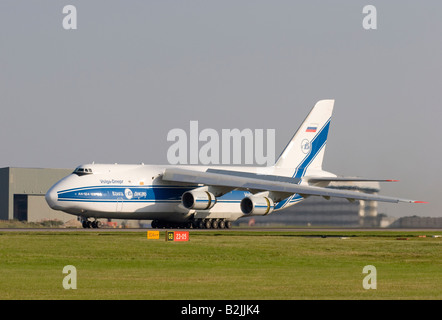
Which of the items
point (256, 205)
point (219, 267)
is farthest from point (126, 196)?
point (219, 267)

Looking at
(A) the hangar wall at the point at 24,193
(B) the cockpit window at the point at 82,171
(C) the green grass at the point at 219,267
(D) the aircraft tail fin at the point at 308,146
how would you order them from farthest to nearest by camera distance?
(A) the hangar wall at the point at 24,193 < (D) the aircraft tail fin at the point at 308,146 < (B) the cockpit window at the point at 82,171 < (C) the green grass at the point at 219,267

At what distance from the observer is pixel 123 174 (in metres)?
65.6

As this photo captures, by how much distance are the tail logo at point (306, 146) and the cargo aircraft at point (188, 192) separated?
2.28 feet

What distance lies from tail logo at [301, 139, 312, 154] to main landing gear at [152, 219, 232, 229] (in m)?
9.16

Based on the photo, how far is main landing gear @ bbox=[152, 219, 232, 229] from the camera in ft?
230

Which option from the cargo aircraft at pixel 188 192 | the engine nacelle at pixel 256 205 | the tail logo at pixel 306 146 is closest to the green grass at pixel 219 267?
the cargo aircraft at pixel 188 192

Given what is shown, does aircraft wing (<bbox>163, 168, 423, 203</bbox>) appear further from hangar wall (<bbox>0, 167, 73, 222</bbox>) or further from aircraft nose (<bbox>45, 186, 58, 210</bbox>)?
hangar wall (<bbox>0, 167, 73, 222</bbox>)

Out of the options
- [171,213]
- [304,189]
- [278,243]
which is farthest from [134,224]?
[278,243]

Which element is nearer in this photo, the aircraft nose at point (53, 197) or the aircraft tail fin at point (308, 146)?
the aircraft nose at point (53, 197)

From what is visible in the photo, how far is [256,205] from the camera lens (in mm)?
67062

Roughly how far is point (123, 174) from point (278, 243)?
2188 centimetres

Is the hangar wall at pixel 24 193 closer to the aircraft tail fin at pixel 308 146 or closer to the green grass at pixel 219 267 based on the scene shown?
the aircraft tail fin at pixel 308 146

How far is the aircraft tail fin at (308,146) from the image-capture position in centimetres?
7519
